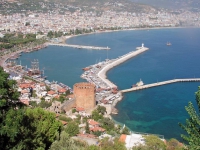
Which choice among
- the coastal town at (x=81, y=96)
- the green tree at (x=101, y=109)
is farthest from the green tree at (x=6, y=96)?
the green tree at (x=101, y=109)

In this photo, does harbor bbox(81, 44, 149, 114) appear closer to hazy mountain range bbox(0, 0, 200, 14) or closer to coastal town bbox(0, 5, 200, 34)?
coastal town bbox(0, 5, 200, 34)

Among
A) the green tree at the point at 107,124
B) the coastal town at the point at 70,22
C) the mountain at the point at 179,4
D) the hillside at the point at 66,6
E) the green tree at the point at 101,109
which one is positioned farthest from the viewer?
the mountain at the point at 179,4

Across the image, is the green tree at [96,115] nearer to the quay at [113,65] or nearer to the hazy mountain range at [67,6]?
the quay at [113,65]

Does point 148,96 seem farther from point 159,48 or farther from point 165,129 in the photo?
point 159,48

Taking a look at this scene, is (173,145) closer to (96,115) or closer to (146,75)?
(96,115)

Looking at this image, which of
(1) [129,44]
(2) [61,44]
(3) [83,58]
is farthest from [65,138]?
(1) [129,44]

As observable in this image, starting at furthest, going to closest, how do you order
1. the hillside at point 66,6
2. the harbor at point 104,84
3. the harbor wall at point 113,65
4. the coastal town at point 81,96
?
the hillside at point 66,6 < the harbor wall at point 113,65 < the harbor at point 104,84 < the coastal town at point 81,96

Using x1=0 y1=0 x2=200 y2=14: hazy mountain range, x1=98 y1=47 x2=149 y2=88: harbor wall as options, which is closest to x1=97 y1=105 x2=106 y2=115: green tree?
x1=98 y1=47 x2=149 y2=88: harbor wall
